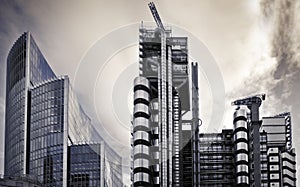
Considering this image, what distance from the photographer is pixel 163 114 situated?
13400 centimetres

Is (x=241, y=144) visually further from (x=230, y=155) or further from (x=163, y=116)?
(x=163, y=116)

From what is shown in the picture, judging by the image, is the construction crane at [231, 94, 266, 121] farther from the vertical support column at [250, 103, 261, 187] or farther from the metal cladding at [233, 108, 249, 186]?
the metal cladding at [233, 108, 249, 186]

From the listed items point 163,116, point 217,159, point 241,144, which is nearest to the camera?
point 163,116

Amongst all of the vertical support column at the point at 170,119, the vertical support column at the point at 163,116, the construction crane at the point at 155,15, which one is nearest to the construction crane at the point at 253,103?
the vertical support column at the point at 170,119

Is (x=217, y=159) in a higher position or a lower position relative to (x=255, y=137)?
lower

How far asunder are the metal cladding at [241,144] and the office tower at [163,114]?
979 cm

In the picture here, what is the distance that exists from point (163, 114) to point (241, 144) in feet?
94.0

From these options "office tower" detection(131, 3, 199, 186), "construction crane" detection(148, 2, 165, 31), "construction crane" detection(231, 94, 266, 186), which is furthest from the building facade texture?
"construction crane" detection(231, 94, 266, 186)

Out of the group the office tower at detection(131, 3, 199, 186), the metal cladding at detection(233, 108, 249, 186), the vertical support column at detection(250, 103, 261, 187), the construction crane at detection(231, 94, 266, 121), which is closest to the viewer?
the office tower at detection(131, 3, 199, 186)

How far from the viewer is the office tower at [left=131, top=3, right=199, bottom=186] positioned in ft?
426

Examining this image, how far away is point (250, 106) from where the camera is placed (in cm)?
16788

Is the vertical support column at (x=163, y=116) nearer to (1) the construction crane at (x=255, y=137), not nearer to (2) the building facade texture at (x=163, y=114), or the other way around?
(2) the building facade texture at (x=163, y=114)

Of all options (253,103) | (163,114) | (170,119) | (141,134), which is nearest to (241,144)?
(253,103)

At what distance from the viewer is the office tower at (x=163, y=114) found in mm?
129875
